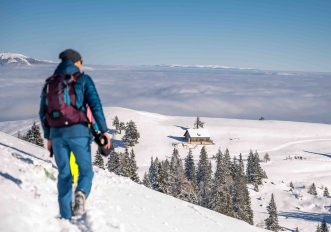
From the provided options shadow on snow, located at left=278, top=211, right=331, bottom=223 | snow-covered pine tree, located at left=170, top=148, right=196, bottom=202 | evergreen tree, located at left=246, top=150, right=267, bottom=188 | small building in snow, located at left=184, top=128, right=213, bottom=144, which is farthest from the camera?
small building in snow, located at left=184, top=128, right=213, bottom=144

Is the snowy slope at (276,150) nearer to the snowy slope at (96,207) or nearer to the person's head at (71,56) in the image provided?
the snowy slope at (96,207)

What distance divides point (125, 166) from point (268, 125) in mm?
115328

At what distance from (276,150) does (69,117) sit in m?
118

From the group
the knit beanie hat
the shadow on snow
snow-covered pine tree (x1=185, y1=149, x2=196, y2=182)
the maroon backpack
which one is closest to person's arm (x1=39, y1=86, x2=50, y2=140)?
the maroon backpack

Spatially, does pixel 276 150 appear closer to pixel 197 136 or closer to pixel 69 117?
pixel 197 136

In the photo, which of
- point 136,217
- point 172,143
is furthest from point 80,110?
point 172,143

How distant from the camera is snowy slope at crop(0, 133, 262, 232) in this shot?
6262 mm

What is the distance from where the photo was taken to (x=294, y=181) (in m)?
82.6

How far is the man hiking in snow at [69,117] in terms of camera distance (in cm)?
593

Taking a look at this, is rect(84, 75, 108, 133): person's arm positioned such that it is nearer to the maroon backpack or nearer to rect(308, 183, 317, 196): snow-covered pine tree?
the maroon backpack

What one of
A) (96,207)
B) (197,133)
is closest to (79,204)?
(96,207)

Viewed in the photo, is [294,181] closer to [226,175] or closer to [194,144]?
[226,175]

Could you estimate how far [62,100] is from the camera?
591 cm

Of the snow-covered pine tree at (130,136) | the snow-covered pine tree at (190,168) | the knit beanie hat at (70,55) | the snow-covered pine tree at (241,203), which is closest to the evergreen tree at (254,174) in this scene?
the snow-covered pine tree at (190,168)
